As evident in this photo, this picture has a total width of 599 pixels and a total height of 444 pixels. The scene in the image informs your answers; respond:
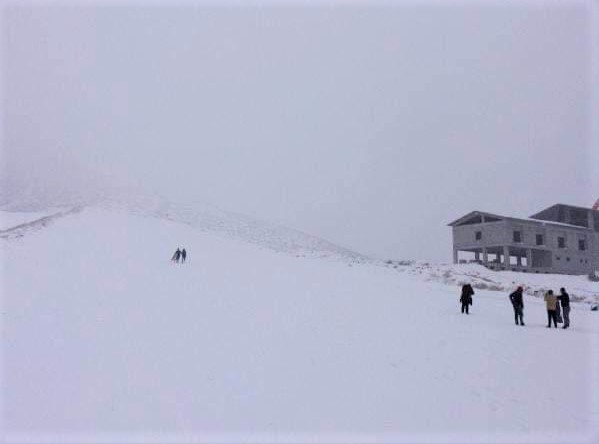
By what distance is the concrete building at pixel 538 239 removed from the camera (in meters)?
37.5

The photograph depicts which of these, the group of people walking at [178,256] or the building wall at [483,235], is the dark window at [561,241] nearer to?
the building wall at [483,235]

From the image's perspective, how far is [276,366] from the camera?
9.66 meters

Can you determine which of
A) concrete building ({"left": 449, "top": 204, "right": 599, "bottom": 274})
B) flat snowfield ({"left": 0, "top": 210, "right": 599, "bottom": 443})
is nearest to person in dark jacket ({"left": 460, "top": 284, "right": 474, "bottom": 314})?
flat snowfield ({"left": 0, "top": 210, "right": 599, "bottom": 443})

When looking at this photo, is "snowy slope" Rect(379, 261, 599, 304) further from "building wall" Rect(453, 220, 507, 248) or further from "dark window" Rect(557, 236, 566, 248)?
"dark window" Rect(557, 236, 566, 248)

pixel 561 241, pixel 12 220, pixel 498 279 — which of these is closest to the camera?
pixel 498 279

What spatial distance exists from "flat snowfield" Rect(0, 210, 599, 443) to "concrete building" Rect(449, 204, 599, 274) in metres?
19.0

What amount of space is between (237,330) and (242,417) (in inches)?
198

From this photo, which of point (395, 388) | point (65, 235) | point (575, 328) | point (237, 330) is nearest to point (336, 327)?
point (237, 330)

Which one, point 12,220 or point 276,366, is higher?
point 12,220

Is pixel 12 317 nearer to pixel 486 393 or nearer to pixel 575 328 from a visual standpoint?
pixel 486 393

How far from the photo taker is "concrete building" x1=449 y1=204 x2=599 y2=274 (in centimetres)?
3747

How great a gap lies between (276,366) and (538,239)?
3743 cm

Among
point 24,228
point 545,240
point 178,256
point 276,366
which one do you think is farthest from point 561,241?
point 24,228

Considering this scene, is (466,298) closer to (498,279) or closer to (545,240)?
(498,279)
